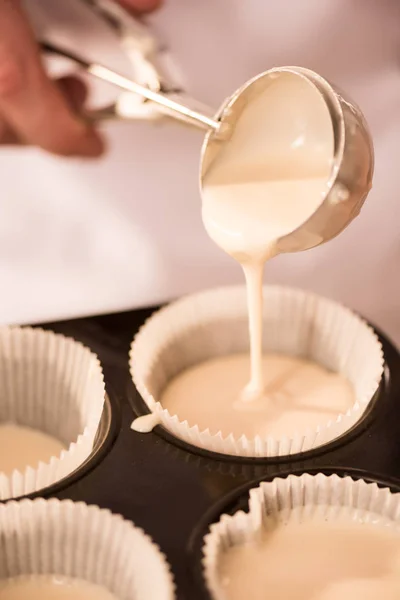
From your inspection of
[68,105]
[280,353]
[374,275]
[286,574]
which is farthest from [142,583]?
[374,275]

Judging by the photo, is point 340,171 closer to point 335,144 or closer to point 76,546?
point 335,144

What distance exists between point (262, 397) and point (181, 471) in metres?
0.20

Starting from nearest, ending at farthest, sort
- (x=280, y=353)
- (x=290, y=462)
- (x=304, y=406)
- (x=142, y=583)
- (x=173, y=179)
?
(x=142, y=583)
(x=290, y=462)
(x=304, y=406)
(x=280, y=353)
(x=173, y=179)

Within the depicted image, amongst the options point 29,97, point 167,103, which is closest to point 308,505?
point 167,103

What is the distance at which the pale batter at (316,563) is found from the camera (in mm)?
778

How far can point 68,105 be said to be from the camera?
111 centimetres

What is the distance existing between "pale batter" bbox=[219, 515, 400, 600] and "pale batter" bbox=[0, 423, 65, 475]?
314 mm

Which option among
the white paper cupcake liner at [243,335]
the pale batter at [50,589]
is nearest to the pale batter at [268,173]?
the white paper cupcake liner at [243,335]

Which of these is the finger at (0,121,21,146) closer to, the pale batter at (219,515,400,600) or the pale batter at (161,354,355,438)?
the pale batter at (161,354,355,438)

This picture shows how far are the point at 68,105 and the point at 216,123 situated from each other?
11.7 inches

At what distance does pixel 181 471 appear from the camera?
0.88 meters

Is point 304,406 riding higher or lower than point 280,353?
lower

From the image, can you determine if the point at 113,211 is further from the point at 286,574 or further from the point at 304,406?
the point at 286,574

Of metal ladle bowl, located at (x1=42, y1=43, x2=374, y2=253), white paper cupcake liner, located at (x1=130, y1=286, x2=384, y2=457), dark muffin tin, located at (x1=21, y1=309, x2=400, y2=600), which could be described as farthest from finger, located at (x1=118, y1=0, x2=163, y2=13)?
dark muffin tin, located at (x1=21, y1=309, x2=400, y2=600)
